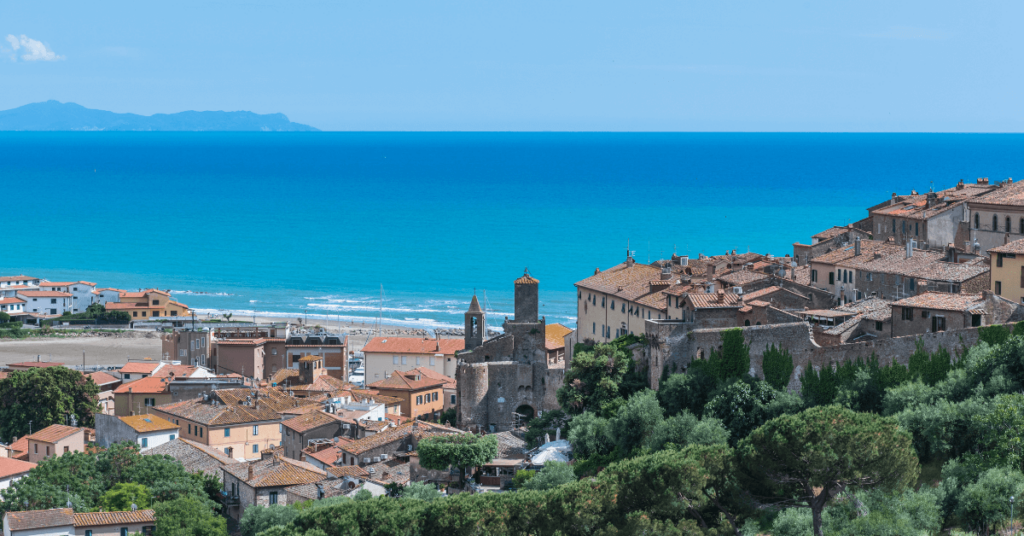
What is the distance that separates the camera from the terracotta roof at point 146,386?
60156mm

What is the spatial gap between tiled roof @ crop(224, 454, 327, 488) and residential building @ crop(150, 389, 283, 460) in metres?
6.46

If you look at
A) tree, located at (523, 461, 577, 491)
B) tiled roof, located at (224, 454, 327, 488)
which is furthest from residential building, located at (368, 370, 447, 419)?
tree, located at (523, 461, 577, 491)

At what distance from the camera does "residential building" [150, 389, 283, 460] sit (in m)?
52.9

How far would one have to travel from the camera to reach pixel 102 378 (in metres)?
65.1

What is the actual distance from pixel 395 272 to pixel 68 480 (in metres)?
79.5

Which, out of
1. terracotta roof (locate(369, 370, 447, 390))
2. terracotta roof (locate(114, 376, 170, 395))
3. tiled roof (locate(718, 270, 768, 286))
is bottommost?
terracotta roof (locate(114, 376, 170, 395))

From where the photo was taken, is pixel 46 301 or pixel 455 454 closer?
pixel 455 454

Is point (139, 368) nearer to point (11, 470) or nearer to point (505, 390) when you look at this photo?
point (11, 470)

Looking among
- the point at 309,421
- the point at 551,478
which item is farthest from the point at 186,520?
the point at 309,421

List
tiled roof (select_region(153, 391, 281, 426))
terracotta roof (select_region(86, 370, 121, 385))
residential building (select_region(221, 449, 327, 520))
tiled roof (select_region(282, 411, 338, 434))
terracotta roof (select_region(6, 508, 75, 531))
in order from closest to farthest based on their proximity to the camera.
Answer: terracotta roof (select_region(6, 508, 75, 531)), residential building (select_region(221, 449, 327, 520)), tiled roof (select_region(282, 411, 338, 434)), tiled roof (select_region(153, 391, 281, 426)), terracotta roof (select_region(86, 370, 121, 385))

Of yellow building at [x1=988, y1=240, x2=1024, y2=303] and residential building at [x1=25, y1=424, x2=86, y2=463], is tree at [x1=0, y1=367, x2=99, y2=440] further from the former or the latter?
yellow building at [x1=988, y1=240, x2=1024, y2=303]

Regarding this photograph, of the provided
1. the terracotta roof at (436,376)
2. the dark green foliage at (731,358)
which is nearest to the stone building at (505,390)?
the terracotta roof at (436,376)

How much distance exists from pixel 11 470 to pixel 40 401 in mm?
10474

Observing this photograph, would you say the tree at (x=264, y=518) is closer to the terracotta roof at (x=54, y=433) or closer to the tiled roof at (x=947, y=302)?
the terracotta roof at (x=54, y=433)
